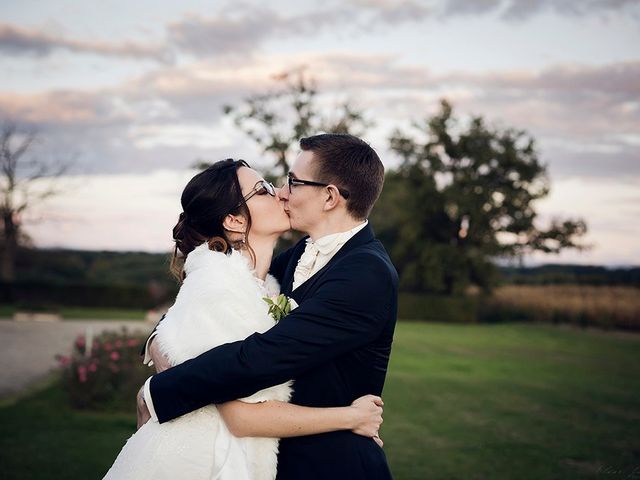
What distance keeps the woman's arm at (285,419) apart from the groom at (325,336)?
0.26ft

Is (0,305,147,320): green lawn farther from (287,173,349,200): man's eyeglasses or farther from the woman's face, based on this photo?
(287,173,349,200): man's eyeglasses

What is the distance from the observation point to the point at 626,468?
9039mm

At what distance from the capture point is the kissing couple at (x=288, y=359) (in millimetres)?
2725

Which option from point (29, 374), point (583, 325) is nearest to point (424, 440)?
point (29, 374)

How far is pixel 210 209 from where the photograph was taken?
136 inches

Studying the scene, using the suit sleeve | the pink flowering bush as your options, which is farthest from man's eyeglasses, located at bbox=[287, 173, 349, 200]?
the pink flowering bush

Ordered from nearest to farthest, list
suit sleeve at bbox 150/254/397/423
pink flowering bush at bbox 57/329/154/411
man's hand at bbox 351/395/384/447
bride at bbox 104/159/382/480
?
suit sleeve at bbox 150/254/397/423
bride at bbox 104/159/382/480
man's hand at bbox 351/395/384/447
pink flowering bush at bbox 57/329/154/411

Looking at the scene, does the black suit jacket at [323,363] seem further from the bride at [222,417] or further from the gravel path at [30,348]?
the gravel path at [30,348]

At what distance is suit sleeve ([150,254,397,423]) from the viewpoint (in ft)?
8.76

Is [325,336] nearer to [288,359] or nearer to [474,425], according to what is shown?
[288,359]

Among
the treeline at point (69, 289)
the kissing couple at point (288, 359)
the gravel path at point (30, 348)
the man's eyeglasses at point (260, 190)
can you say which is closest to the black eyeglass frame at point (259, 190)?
the man's eyeglasses at point (260, 190)

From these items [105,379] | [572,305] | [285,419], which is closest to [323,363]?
[285,419]

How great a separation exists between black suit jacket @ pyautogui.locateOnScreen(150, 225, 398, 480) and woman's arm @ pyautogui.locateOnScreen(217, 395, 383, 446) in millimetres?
80

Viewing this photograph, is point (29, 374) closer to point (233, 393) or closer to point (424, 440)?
point (424, 440)
